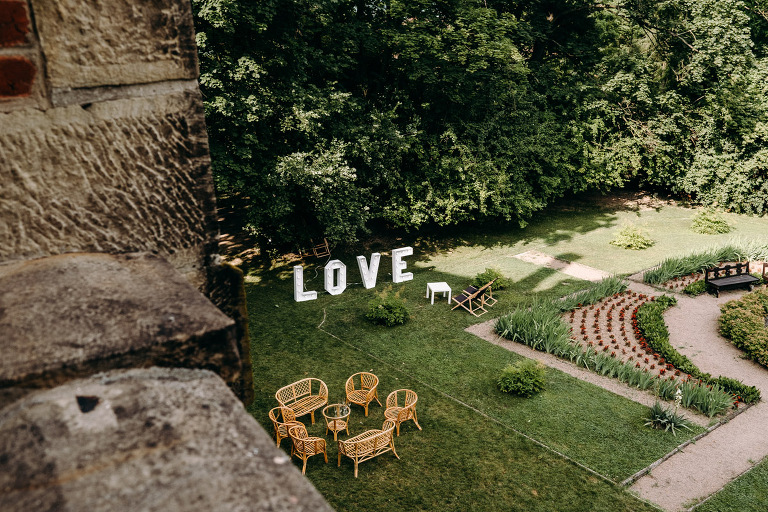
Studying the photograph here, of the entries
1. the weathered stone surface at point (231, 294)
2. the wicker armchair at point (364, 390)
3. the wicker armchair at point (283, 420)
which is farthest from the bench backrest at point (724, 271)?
the weathered stone surface at point (231, 294)

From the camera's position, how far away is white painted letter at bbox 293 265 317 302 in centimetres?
1480

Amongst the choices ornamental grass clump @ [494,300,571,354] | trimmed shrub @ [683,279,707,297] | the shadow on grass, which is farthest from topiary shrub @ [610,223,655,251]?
ornamental grass clump @ [494,300,571,354]

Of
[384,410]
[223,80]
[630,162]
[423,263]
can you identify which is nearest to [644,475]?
[384,410]

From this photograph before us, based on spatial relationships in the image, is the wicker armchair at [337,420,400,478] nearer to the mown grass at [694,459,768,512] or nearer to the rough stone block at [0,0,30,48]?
the mown grass at [694,459,768,512]

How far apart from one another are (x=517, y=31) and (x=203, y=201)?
20.0 meters

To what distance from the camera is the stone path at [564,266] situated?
55.5 ft

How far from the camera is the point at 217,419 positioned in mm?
1062

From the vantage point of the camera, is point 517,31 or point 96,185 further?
point 517,31

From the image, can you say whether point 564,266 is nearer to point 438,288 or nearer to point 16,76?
point 438,288

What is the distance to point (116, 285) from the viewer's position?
1301mm

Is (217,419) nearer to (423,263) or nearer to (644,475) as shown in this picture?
(644,475)

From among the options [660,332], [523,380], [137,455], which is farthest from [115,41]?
[660,332]

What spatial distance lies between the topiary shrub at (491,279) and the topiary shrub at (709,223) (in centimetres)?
1036

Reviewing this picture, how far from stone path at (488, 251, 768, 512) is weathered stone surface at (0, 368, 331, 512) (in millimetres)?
8805
